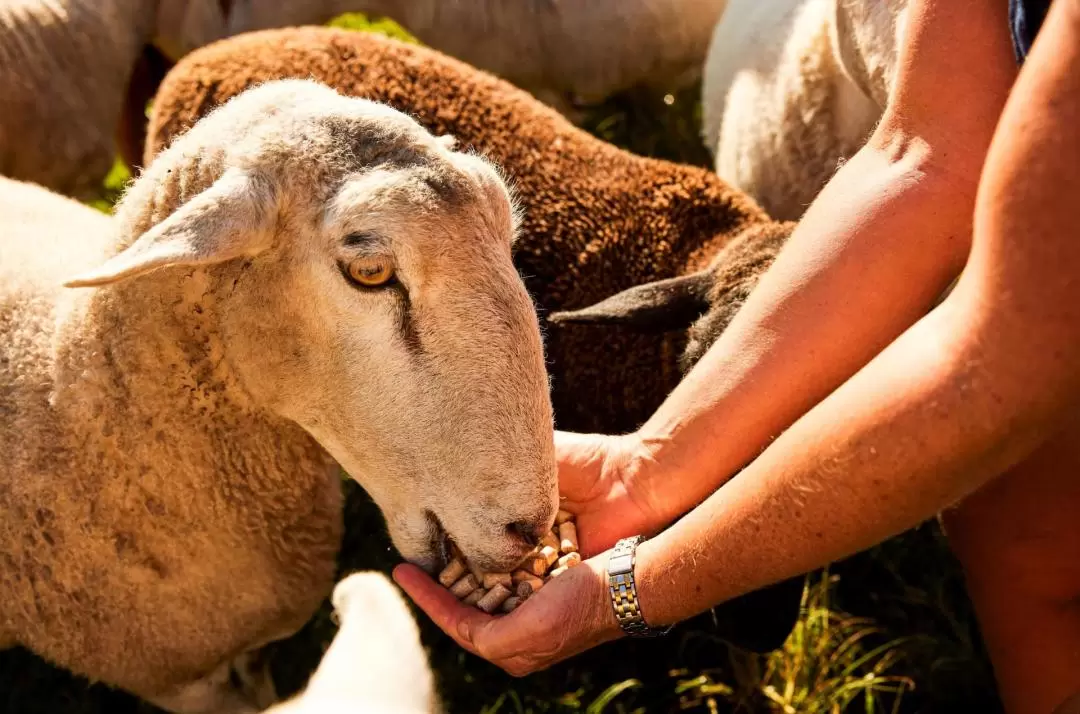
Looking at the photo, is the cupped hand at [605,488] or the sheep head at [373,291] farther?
the cupped hand at [605,488]

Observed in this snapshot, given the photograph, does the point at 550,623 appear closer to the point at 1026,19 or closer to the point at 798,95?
the point at 1026,19

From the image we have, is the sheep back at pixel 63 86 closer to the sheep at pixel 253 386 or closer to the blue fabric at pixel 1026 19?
the sheep at pixel 253 386

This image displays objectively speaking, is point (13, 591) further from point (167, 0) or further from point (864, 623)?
point (167, 0)

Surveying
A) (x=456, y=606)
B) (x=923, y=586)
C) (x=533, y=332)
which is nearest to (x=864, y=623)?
(x=923, y=586)

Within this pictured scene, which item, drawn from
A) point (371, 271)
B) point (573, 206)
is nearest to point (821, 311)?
point (371, 271)

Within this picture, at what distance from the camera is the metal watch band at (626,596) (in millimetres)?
1865

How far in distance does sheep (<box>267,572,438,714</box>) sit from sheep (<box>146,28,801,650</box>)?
4.49ft

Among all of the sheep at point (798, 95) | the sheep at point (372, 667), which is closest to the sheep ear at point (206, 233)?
the sheep at point (372, 667)

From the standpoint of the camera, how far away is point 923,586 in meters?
3.39

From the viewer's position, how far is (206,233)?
5.26ft

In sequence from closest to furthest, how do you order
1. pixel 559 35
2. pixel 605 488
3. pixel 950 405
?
1. pixel 950 405
2. pixel 605 488
3. pixel 559 35

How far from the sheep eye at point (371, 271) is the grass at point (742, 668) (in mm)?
1613

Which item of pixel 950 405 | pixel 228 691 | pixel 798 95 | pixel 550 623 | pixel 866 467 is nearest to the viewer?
pixel 950 405

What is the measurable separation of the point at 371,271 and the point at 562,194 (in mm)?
1465
